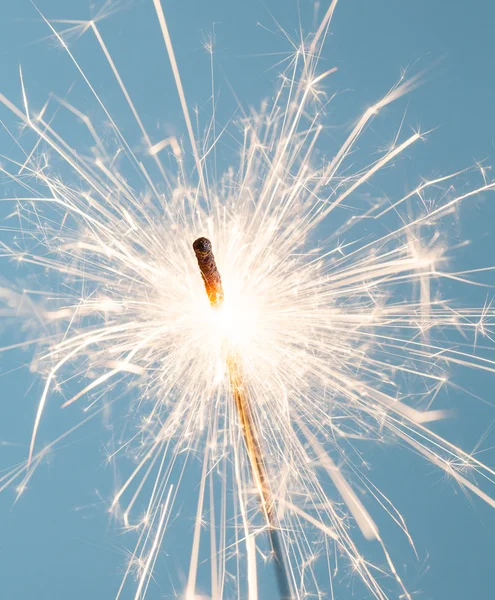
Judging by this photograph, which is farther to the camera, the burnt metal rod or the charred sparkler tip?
the charred sparkler tip

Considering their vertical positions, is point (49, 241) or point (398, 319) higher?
point (49, 241)

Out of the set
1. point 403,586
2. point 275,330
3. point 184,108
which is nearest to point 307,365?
point 275,330

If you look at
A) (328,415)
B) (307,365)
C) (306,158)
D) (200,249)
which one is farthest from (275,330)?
(200,249)

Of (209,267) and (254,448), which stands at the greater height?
(209,267)

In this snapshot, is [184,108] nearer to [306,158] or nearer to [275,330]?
[306,158]

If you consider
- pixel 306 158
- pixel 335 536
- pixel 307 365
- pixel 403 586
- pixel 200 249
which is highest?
pixel 306 158

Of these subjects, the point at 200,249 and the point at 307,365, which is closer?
the point at 200,249

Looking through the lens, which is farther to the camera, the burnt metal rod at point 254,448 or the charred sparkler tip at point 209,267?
the charred sparkler tip at point 209,267

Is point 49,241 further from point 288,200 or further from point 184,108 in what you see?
point 288,200
